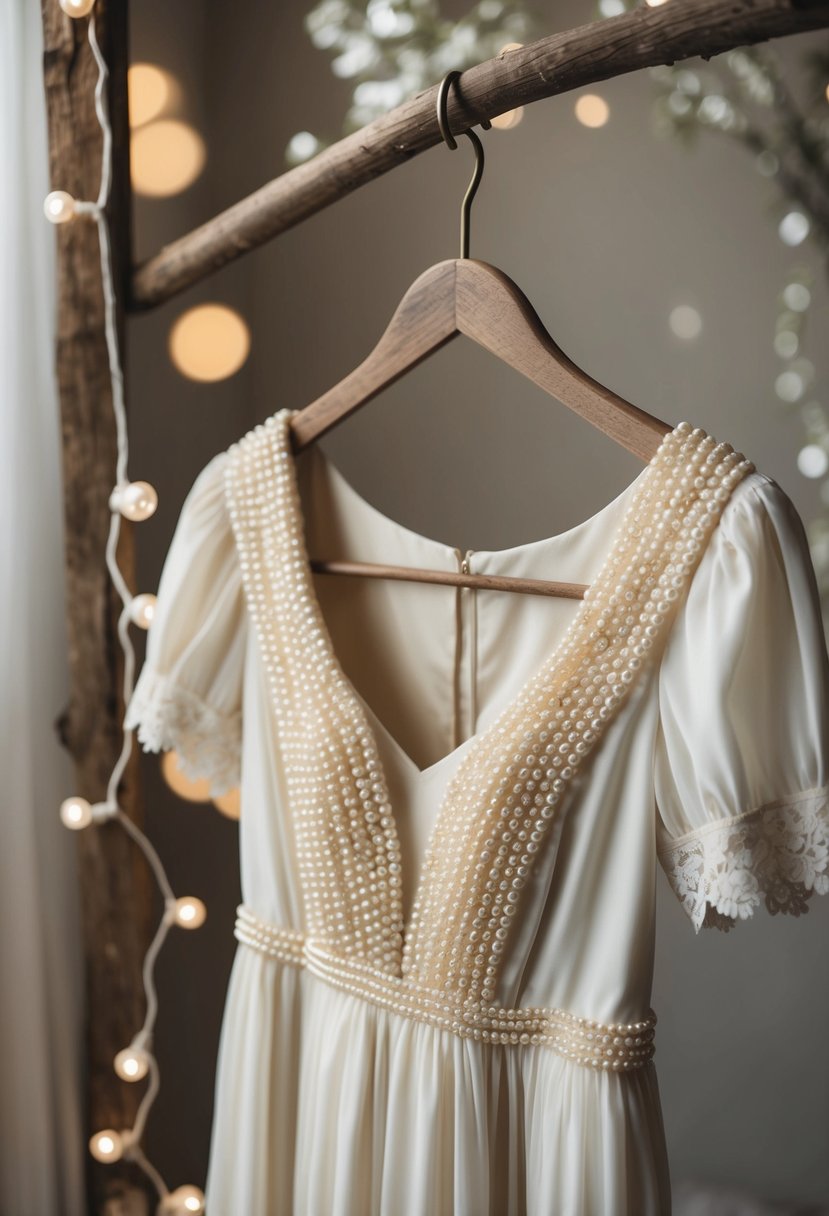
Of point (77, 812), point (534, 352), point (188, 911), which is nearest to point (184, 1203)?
point (188, 911)

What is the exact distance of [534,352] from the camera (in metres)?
0.81

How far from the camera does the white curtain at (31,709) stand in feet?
3.99

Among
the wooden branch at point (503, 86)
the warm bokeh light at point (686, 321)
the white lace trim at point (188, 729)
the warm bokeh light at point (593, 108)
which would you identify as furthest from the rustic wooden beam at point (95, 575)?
the warm bokeh light at point (686, 321)

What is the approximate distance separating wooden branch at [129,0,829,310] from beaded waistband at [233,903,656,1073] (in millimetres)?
680

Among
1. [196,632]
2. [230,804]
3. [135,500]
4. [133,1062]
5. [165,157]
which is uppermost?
[165,157]

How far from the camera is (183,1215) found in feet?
4.16

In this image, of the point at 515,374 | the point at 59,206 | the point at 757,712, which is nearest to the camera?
the point at 757,712

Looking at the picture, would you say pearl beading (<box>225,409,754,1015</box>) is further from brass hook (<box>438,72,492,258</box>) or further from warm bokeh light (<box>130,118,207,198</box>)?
warm bokeh light (<box>130,118,207,198</box>)

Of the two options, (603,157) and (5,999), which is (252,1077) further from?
(603,157)

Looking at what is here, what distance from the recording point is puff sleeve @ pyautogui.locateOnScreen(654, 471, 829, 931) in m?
0.75

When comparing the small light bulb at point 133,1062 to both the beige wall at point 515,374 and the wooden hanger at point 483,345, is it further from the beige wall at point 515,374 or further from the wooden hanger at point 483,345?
the wooden hanger at point 483,345

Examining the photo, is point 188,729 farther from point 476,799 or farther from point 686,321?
point 686,321

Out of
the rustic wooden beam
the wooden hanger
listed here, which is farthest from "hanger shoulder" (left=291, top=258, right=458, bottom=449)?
the rustic wooden beam

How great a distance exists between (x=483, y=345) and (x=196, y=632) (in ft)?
1.23
